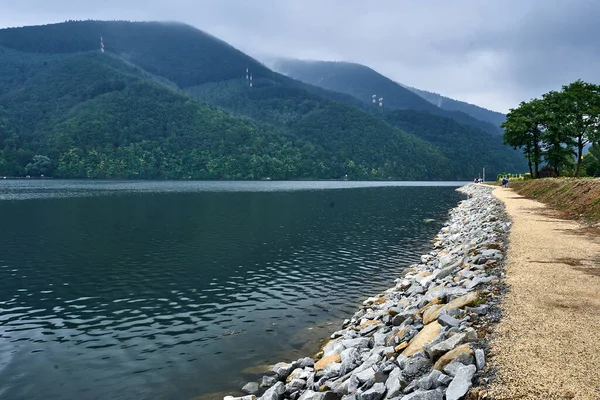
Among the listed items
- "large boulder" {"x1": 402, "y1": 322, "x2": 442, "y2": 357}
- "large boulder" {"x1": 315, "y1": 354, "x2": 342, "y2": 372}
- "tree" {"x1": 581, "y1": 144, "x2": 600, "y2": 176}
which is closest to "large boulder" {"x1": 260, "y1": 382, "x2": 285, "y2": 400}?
"large boulder" {"x1": 315, "y1": 354, "x2": 342, "y2": 372}

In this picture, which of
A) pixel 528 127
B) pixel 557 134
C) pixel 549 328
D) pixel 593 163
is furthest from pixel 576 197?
pixel 593 163

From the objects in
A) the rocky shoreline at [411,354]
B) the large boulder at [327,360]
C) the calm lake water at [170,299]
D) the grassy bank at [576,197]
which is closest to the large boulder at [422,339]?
the rocky shoreline at [411,354]

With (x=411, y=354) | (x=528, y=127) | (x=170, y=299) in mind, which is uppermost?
(x=528, y=127)

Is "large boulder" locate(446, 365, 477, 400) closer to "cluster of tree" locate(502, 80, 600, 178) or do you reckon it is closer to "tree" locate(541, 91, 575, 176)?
"cluster of tree" locate(502, 80, 600, 178)

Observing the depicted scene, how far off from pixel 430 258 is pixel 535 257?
1179 cm

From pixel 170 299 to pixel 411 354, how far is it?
1629 centimetres

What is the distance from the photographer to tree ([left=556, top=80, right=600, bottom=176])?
71.5 meters

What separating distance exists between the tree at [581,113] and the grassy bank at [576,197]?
17.6m

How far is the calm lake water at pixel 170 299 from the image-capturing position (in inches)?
576

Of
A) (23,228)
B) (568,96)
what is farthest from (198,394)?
(568,96)

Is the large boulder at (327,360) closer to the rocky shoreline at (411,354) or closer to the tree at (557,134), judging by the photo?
the rocky shoreline at (411,354)

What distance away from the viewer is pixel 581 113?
73938mm

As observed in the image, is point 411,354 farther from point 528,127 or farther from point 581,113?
point 528,127

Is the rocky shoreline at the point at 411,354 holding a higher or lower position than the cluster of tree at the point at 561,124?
lower
